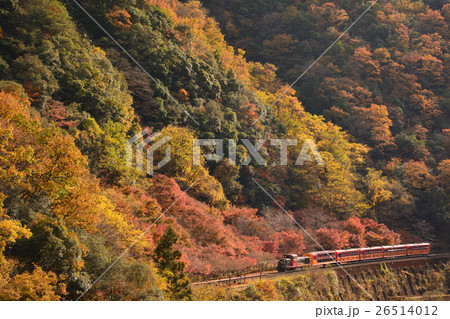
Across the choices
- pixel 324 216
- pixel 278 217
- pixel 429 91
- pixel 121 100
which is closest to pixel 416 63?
pixel 429 91

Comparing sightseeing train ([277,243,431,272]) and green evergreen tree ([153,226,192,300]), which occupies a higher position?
green evergreen tree ([153,226,192,300])

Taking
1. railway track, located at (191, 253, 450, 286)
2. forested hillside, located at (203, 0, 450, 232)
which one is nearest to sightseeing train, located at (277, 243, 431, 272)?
railway track, located at (191, 253, 450, 286)

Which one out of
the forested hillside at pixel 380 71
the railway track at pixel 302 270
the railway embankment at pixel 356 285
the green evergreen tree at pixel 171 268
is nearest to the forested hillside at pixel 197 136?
the green evergreen tree at pixel 171 268

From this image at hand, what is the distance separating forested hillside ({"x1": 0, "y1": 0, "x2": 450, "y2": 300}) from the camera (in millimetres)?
15406

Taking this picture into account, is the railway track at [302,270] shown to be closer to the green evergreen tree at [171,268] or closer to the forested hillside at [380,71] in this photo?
the green evergreen tree at [171,268]

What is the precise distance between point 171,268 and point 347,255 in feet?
54.6

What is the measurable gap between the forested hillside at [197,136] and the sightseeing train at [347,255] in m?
1.80

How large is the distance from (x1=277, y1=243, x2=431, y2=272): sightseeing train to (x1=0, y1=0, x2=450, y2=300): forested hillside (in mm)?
1800

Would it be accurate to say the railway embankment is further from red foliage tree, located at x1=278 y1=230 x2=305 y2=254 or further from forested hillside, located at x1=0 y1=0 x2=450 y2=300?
red foliage tree, located at x1=278 y1=230 x2=305 y2=254

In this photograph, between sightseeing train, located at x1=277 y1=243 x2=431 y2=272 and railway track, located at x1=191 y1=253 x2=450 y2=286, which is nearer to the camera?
railway track, located at x1=191 y1=253 x2=450 y2=286

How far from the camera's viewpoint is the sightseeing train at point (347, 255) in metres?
26.1

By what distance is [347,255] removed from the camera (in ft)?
97.2

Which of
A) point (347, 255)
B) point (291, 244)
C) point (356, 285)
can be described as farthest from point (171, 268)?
point (347, 255)

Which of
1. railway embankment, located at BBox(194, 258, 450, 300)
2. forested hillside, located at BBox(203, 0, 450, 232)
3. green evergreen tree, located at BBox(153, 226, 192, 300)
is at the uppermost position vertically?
forested hillside, located at BBox(203, 0, 450, 232)
